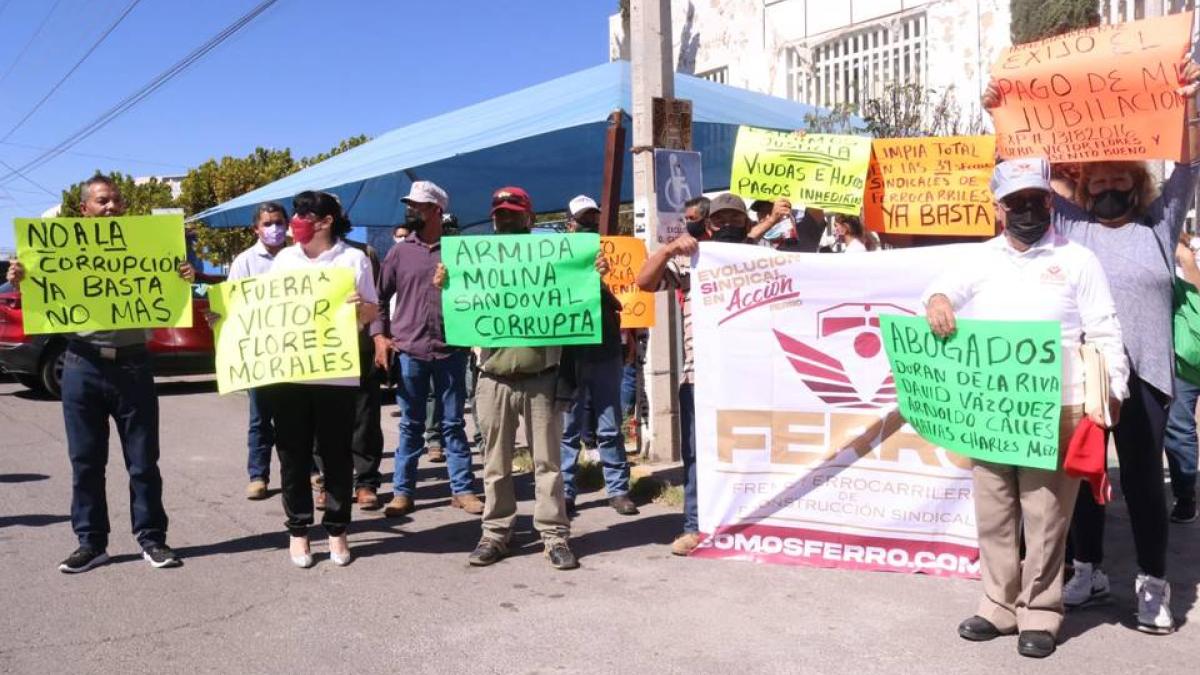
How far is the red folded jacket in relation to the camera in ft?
12.5

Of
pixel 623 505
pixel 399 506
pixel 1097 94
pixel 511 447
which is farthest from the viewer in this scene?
pixel 399 506

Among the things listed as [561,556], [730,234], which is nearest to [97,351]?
[561,556]

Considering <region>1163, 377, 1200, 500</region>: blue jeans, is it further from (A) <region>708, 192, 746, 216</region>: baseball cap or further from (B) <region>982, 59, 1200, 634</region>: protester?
(A) <region>708, 192, 746, 216</region>: baseball cap

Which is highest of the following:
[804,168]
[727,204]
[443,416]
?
[804,168]

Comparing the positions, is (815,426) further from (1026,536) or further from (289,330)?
(289,330)

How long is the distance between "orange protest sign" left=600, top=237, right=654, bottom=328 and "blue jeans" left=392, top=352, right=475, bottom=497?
1518 mm

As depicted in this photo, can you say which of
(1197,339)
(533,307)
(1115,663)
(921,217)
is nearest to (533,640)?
(533,307)

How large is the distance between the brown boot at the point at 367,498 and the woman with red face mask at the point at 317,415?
1329mm

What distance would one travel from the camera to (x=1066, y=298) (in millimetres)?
3967

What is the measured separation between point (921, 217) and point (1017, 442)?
8.85 feet

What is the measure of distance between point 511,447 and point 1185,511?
12.7 ft

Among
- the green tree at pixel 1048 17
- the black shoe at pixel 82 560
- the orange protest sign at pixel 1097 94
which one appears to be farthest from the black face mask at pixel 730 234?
the green tree at pixel 1048 17

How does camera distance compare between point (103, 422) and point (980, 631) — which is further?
point (103, 422)

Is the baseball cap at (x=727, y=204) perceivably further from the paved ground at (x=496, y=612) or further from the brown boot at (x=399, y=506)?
the brown boot at (x=399, y=506)
